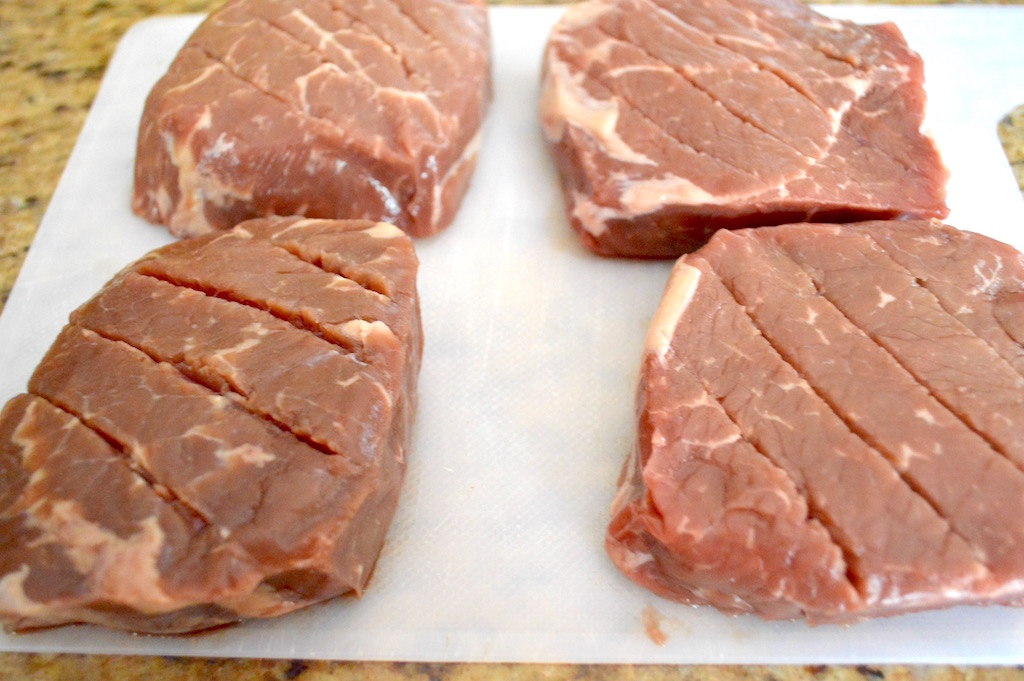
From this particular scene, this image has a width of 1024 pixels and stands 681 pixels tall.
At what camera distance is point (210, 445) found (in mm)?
2438

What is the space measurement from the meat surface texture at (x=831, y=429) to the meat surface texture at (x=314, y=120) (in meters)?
1.20

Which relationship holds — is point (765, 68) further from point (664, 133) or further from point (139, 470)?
point (139, 470)

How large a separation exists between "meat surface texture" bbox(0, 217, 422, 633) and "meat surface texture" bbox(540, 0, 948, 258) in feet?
3.50

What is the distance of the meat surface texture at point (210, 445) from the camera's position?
91.0 inches

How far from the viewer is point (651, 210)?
127 inches

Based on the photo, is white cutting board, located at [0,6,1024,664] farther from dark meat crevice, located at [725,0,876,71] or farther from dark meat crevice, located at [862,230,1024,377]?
dark meat crevice, located at [862,230,1024,377]

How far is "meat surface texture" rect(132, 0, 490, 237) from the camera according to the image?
10.8 feet

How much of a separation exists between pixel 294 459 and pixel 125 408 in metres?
0.60

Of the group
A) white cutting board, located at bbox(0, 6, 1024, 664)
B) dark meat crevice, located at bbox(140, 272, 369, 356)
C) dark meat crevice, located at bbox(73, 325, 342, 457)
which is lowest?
white cutting board, located at bbox(0, 6, 1024, 664)

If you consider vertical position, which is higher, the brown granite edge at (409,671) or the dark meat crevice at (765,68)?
the dark meat crevice at (765,68)

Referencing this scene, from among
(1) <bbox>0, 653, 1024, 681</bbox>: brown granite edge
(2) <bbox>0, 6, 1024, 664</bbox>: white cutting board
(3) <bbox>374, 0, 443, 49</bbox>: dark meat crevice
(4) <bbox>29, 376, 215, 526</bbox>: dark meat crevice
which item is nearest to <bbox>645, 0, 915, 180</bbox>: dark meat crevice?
(2) <bbox>0, 6, 1024, 664</bbox>: white cutting board

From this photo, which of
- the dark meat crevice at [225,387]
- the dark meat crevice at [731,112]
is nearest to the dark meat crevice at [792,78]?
the dark meat crevice at [731,112]

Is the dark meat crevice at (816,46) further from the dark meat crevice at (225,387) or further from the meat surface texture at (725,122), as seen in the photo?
the dark meat crevice at (225,387)

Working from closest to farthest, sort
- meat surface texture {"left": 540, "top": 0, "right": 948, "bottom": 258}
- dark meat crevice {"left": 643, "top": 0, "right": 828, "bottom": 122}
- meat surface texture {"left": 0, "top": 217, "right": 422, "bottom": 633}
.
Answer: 1. meat surface texture {"left": 0, "top": 217, "right": 422, "bottom": 633}
2. meat surface texture {"left": 540, "top": 0, "right": 948, "bottom": 258}
3. dark meat crevice {"left": 643, "top": 0, "right": 828, "bottom": 122}
